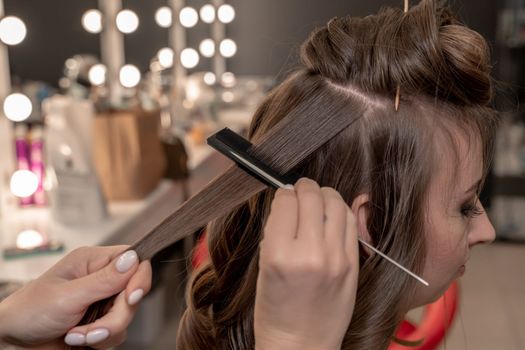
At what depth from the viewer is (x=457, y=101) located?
78 cm

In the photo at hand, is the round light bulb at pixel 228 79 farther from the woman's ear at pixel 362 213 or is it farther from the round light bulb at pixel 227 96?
the woman's ear at pixel 362 213

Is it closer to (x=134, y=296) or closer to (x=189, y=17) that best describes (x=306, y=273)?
(x=134, y=296)

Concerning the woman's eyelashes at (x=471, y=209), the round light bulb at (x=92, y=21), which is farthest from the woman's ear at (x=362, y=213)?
the round light bulb at (x=92, y=21)

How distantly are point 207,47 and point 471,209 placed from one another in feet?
8.07

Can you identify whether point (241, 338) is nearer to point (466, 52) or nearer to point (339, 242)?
point (339, 242)

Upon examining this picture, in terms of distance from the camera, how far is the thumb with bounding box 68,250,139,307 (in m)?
0.66

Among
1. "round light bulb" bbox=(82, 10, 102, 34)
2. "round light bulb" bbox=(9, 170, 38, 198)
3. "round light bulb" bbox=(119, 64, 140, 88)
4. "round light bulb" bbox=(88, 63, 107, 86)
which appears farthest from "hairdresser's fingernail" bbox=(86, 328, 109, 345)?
"round light bulb" bbox=(119, 64, 140, 88)

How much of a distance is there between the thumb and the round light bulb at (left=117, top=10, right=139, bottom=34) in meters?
2.05

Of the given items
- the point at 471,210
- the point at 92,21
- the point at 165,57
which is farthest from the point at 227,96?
the point at 471,210

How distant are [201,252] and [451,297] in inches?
21.9

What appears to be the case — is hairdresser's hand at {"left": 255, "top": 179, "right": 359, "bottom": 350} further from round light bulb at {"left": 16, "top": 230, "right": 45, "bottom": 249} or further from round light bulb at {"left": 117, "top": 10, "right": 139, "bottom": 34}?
round light bulb at {"left": 117, "top": 10, "right": 139, "bottom": 34}

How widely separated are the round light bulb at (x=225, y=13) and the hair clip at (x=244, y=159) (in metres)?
2.22

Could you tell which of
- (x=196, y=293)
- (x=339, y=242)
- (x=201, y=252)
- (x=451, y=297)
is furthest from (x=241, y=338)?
(x=451, y=297)

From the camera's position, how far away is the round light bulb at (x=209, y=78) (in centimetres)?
319
